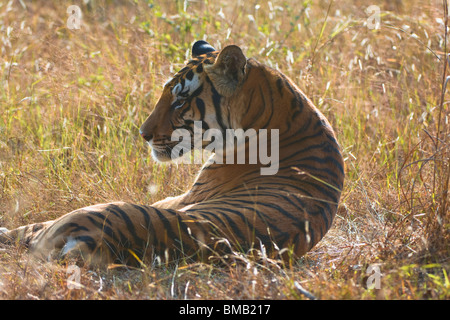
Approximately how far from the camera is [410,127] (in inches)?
200

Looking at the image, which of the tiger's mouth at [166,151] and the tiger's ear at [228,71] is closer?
the tiger's ear at [228,71]

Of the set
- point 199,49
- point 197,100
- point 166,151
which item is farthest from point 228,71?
point 166,151

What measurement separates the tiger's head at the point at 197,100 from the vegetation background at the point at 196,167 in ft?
2.16

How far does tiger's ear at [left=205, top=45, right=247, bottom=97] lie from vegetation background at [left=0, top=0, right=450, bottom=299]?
101cm

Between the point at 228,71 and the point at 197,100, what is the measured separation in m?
0.28

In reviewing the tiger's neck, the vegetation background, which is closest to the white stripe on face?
the tiger's neck

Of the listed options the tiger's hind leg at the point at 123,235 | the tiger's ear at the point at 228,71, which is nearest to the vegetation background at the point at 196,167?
the tiger's hind leg at the point at 123,235

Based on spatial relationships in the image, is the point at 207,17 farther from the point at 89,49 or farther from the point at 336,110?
the point at 336,110

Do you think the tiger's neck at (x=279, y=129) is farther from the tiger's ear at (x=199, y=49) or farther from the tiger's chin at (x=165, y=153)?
the tiger's ear at (x=199, y=49)

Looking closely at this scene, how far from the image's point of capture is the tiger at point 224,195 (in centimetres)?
291

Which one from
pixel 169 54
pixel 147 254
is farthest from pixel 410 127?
pixel 147 254

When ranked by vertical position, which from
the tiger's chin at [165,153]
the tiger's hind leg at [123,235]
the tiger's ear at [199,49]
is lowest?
the tiger's hind leg at [123,235]

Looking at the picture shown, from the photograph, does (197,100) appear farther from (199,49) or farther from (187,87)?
(199,49)

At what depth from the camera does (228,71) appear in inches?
145
